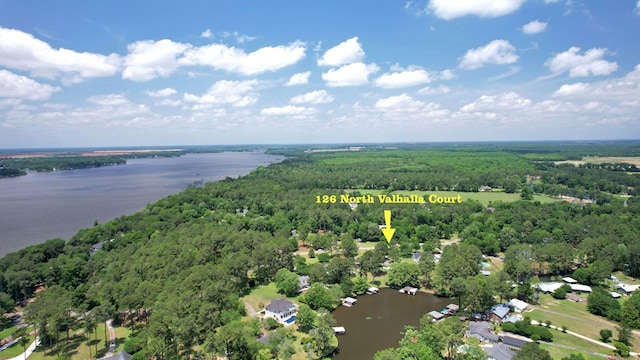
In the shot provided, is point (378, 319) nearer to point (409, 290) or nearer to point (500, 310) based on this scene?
point (409, 290)

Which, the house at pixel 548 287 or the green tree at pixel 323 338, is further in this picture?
the house at pixel 548 287

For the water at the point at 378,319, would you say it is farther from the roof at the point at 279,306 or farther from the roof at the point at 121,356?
the roof at the point at 121,356

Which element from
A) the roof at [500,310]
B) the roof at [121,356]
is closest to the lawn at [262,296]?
the roof at [121,356]

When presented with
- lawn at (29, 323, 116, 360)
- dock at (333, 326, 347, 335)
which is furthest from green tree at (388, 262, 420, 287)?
lawn at (29, 323, 116, 360)

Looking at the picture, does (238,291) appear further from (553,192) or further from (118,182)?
(118,182)

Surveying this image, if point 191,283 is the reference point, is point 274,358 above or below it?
below

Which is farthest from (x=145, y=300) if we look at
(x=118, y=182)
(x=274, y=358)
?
(x=118, y=182)
